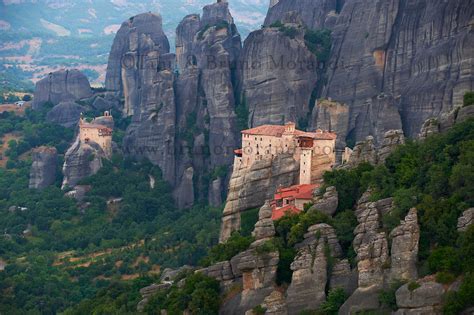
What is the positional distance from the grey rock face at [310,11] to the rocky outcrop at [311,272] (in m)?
49.3

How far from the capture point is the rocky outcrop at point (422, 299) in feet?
137

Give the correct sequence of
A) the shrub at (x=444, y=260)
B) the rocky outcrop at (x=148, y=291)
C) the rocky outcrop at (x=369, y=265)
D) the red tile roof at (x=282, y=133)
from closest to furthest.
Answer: the shrub at (x=444, y=260)
the rocky outcrop at (x=369, y=265)
the rocky outcrop at (x=148, y=291)
the red tile roof at (x=282, y=133)

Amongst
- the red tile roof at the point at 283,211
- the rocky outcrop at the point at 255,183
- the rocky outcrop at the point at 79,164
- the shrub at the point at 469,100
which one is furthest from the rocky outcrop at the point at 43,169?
the shrub at the point at 469,100

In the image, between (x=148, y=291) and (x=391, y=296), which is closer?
(x=391, y=296)

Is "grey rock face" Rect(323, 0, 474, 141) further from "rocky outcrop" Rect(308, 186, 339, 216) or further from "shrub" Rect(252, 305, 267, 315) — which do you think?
"shrub" Rect(252, 305, 267, 315)

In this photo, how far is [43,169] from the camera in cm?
9881

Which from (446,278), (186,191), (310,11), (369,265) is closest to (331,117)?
(186,191)

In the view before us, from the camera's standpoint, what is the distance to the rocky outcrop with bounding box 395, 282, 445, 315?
137ft

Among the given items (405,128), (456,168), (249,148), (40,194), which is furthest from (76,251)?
(456,168)

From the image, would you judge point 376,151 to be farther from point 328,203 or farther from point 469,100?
point 328,203

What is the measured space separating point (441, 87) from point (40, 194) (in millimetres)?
36689

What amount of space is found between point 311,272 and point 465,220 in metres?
6.80

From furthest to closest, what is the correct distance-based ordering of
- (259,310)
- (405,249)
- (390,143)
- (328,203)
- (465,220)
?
(390,143) → (328,203) → (259,310) → (405,249) → (465,220)

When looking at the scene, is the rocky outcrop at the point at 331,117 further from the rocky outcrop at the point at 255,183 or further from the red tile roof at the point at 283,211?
the red tile roof at the point at 283,211
